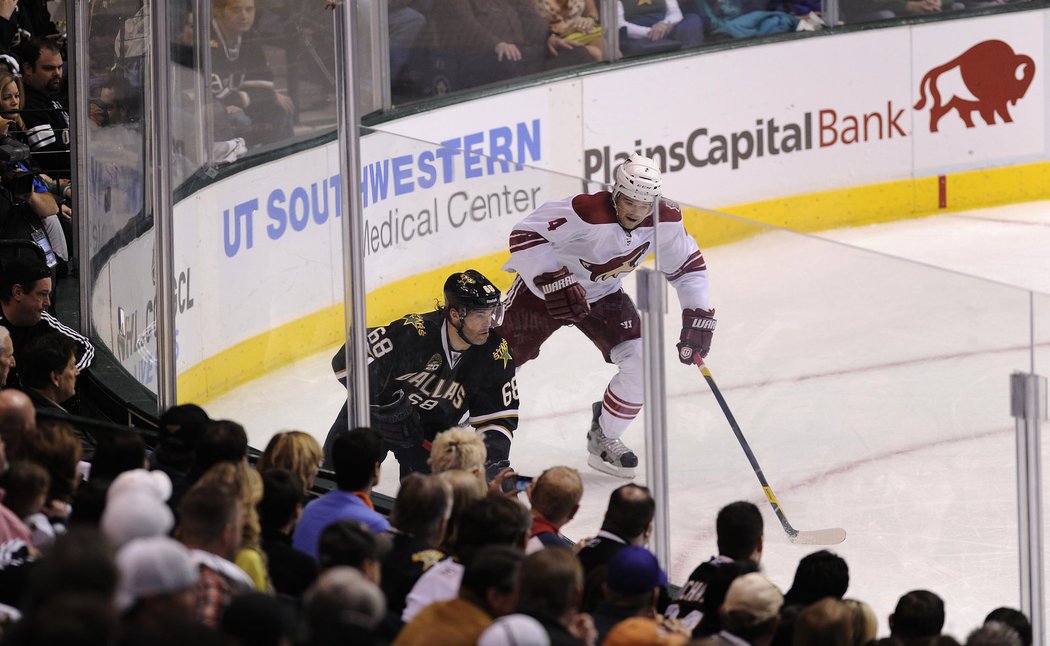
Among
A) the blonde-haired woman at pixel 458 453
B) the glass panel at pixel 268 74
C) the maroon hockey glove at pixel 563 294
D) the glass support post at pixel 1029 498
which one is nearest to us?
the glass support post at pixel 1029 498

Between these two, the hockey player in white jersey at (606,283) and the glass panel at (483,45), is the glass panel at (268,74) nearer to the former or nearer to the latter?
the hockey player in white jersey at (606,283)

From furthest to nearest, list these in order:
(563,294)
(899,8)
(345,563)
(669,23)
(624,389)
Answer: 1. (899,8)
2. (669,23)
3. (563,294)
4. (624,389)
5. (345,563)

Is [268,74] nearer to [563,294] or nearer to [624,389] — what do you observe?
[563,294]

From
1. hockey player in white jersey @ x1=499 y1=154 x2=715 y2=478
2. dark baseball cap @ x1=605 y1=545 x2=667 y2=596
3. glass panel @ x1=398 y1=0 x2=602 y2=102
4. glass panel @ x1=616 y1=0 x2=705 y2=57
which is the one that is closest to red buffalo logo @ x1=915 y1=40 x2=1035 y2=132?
glass panel @ x1=616 y1=0 x2=705 y2=57

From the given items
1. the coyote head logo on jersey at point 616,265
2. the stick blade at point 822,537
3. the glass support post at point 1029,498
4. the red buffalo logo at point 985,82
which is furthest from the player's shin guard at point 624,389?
the red buffalo logo at point 985,82

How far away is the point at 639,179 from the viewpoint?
4.67m

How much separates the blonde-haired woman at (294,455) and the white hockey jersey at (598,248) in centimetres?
89

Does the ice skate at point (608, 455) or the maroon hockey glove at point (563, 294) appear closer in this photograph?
the ice skate at point (608, 455)

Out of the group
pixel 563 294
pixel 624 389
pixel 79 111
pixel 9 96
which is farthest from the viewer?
pixel 9 96

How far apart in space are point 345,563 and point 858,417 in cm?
167

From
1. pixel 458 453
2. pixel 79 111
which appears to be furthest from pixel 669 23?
pixel 458 453

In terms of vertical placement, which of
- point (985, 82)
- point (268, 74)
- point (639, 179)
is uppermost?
point (268, 74)

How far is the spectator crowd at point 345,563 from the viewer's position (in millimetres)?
2309

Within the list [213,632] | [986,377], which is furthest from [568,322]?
[213,632]
